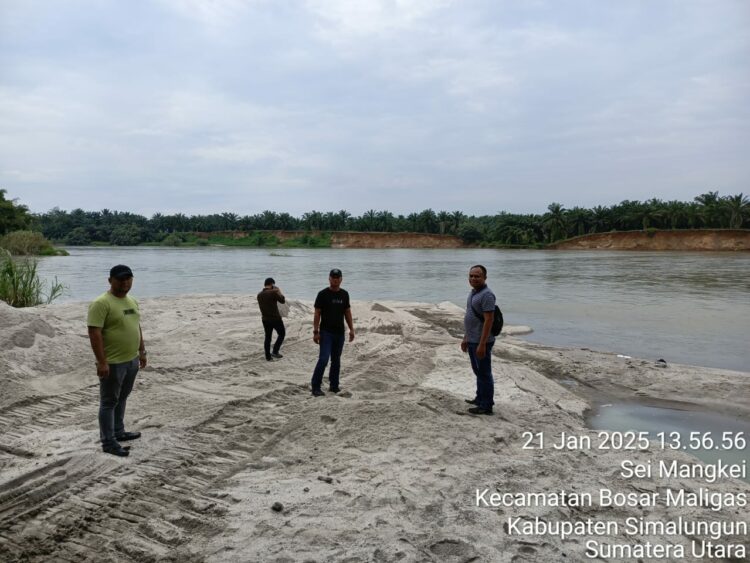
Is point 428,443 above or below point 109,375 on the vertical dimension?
below

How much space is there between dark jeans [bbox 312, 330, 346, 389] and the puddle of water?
11.0 feet

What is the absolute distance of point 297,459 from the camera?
5008 millimetres

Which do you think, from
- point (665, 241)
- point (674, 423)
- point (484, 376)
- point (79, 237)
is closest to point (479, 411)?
point (484, 376)

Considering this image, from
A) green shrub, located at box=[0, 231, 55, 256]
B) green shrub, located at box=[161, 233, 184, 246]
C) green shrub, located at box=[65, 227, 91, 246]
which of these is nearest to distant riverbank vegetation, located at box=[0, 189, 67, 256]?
green shrub, located at box=[0, 231, 55, 256]

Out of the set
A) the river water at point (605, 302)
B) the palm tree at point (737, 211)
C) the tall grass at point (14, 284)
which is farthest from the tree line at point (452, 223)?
the tall grass at point (14, 284)

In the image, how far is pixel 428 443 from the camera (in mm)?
5395

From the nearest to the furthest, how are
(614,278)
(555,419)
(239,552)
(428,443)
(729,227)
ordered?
(239,552) → (428,443) → (555,419) → (614,278) → (729,227)

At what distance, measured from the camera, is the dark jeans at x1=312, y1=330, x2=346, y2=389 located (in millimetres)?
7078

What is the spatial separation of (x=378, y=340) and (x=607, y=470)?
253 inches

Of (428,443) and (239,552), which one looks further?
(428,443)

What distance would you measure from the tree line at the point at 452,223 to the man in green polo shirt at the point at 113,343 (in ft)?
345

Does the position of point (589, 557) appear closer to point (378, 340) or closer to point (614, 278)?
point (378, 340)

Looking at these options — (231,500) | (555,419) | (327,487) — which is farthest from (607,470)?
(231,500)

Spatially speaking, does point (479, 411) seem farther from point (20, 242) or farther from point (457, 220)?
point (457, 220)
